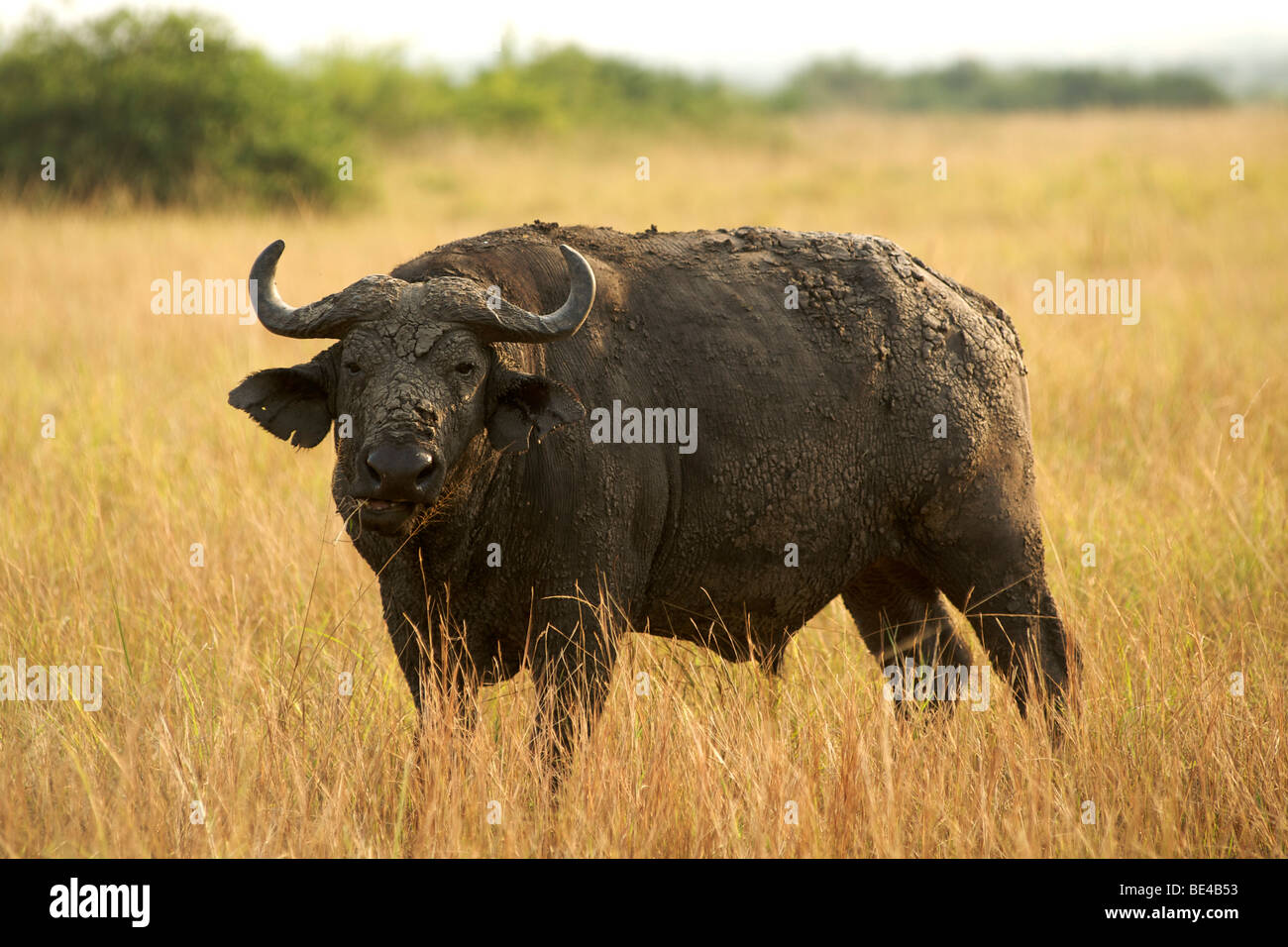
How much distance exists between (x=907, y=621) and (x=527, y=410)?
6.86 feet

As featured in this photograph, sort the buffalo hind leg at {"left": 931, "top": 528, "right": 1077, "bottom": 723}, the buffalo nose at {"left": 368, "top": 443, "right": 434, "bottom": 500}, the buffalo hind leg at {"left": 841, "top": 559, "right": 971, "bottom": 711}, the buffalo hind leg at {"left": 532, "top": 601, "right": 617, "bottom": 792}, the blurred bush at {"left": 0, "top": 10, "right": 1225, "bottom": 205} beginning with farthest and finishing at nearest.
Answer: the blurred bush at {"left": 0, "top": 10, "right": 1225, "bottom": 205}
the buffalo hind leg at {"left": 841, "top": 559, "right": 971, "bottom": 711}
the buffalo hind leg at {"left": 931, "top": 528, "right": 1077, "bottom": 723}
the buffalo hind leg at {"left": 532, "top": 601, "right": 617, "bottom": 792}
the buffalo nose at {"left": 368, "top": 443, "right": 434, "bottom": 500}

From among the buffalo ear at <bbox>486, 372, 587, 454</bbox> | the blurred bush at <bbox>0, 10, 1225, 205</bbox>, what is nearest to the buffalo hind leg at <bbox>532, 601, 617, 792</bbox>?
the buffalo ear at <bbox>486, 372, 587, 454</bbox>

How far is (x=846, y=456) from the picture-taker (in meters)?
4.45

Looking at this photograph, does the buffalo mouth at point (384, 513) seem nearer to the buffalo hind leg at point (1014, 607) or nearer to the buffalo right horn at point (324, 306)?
the buffalo right horn at point (324, 306)

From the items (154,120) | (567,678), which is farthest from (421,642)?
(154,120)

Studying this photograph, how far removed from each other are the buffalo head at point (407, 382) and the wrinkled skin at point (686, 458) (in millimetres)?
10

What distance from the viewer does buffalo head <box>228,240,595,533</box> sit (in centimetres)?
348

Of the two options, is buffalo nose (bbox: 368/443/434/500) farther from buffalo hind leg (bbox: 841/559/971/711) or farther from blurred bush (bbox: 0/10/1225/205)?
blurred bush (bbox: 0/10/1225/205)

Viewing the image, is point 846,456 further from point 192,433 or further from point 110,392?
point 110,392

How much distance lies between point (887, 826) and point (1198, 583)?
9.18ft

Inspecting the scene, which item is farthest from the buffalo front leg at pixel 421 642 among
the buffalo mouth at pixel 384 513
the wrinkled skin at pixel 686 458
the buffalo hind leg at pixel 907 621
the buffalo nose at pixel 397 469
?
the buffalo hind leg at pixel 907 621

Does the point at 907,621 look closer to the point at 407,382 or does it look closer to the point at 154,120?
the point at 407,382

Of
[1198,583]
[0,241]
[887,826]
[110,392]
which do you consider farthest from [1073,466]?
[0,241]

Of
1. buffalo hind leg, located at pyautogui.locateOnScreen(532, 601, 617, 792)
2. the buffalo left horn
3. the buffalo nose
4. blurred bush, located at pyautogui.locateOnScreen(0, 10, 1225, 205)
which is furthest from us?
blurred bush, located at pyautogui.locateOnScreen(0, 10, 1225, 205)
